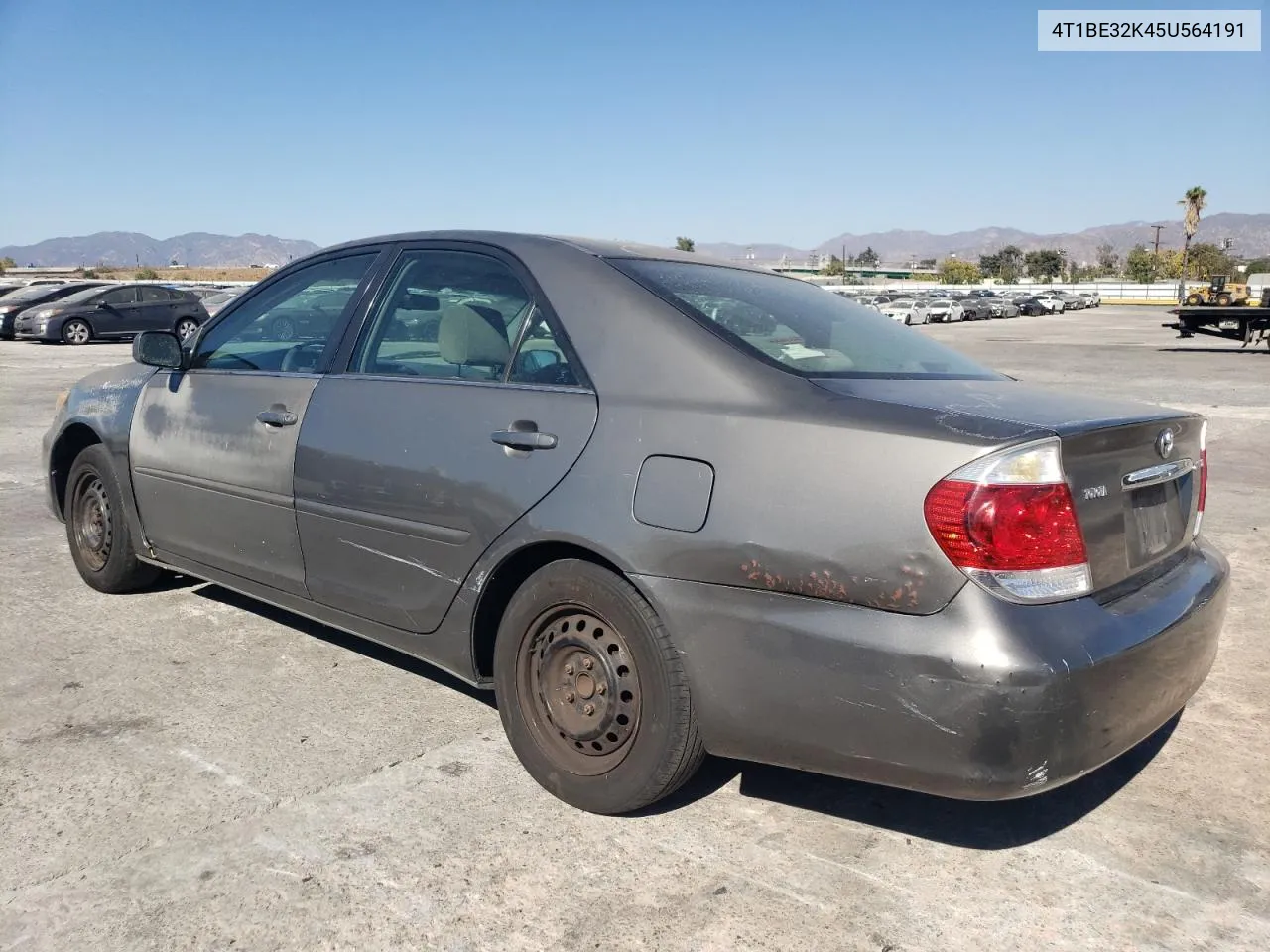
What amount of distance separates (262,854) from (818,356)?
2.00 metres

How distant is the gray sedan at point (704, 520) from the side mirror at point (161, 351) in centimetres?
44

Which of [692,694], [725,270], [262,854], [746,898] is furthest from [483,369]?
[746,898]

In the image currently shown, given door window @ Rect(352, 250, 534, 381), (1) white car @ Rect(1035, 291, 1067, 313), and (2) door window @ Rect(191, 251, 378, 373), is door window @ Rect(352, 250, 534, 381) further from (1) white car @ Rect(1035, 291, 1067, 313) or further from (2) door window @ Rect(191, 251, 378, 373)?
(1) white car @ Rect(1035, 291, 1067, 313)

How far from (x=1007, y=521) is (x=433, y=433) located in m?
1.70

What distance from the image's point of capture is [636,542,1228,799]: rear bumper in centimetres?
224

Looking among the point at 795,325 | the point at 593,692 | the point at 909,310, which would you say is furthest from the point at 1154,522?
the point at 909,310

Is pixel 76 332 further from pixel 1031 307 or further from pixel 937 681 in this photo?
pixel 1031 307

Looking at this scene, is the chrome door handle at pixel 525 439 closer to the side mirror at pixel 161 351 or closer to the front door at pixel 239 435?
the front door at pixel 239 435

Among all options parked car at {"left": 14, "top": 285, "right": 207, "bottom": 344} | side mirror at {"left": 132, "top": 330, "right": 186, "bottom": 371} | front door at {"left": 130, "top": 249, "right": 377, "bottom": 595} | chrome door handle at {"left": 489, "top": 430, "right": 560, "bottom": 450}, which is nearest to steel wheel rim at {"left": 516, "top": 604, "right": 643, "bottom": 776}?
chrome door handle at {"left": 489, "top": 430, "right": 560, "bottom": 450}

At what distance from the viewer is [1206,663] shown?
2.86m

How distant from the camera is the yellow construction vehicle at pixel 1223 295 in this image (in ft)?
89.8

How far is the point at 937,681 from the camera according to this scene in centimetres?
226

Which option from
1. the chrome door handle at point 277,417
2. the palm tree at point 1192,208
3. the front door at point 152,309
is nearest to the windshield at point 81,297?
the front door at point 152,309

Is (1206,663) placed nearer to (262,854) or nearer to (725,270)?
(725,270)
